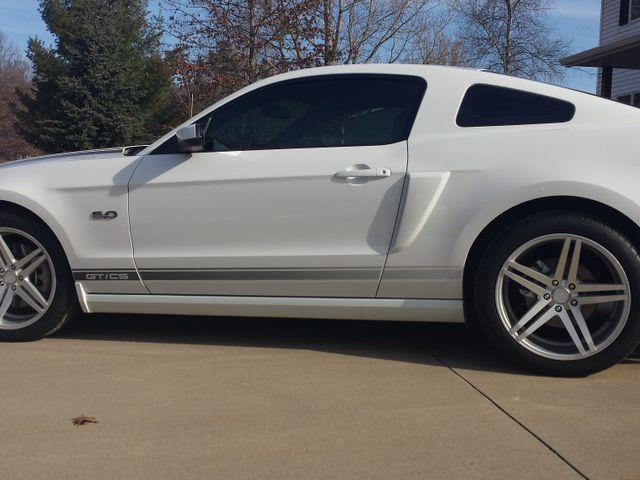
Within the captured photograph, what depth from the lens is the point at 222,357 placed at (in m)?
3.90

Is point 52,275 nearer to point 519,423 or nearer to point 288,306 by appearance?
point 288,306

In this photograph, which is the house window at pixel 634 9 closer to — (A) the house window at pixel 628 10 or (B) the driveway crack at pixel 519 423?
(A) the house window at pixel 628 10

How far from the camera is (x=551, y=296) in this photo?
3.40 meters

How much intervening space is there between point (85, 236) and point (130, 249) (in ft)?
1.00

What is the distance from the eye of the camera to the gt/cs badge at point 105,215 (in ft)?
12.8

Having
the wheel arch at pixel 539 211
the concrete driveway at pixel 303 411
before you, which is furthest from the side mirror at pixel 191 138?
the wheel arch at pixel 539 211

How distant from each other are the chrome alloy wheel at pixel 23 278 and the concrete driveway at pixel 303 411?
0.68ft

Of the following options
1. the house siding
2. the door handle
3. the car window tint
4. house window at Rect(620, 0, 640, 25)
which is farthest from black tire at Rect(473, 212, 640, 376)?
house window at Rect(620, 0, 640, 25)

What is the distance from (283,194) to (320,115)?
0.57 meters

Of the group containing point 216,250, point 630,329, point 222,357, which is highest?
point 216,250

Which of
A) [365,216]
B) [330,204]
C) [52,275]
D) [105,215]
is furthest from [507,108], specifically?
[52,275]

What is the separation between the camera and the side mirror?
3691 millimetres

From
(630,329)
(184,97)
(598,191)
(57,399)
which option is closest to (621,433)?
(630,329)

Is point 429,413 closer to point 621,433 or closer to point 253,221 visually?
point 621,433
